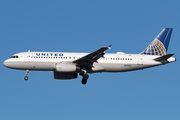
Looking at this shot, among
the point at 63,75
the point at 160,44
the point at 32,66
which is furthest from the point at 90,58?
the point at 160,44

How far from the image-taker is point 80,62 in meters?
40.3

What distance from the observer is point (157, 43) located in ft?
152

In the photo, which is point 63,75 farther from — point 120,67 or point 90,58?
point 120,67

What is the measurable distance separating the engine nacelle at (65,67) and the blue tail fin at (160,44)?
430 inches

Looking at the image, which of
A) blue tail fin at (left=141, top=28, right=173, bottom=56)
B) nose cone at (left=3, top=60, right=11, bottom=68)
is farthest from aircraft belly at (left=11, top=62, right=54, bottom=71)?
blue tail fin at (left=141, top=28, right=173, bottom=56)

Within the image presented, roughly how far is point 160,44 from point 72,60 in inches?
522

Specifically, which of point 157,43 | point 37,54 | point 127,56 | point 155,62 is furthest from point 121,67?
point 37,54

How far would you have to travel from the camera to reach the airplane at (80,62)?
4006 cm

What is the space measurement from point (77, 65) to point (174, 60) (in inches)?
505

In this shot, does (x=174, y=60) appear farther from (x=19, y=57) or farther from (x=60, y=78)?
(x=19, y=57)

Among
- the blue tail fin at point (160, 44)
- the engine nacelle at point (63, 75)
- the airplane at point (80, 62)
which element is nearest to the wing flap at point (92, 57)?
the airplane at point (80, 62)

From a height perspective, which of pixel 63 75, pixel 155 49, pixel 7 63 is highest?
pixel 155 49

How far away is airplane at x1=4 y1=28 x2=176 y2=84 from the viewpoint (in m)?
40.1

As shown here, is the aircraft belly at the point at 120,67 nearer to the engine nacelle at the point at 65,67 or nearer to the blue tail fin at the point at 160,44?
the blue tail fin at the point at 160,44
